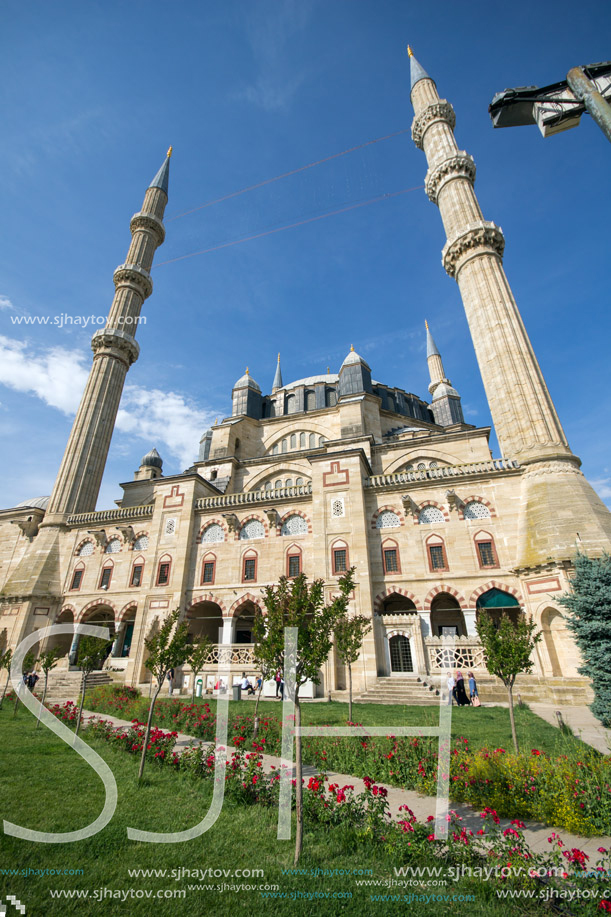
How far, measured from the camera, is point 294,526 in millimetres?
20656

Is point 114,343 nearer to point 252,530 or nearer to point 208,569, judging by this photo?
point 252,530

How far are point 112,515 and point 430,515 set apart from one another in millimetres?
18022

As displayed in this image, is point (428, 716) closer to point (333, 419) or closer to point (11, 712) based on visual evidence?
point (11, 712)

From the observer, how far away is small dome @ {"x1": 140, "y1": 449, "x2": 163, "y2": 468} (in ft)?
127

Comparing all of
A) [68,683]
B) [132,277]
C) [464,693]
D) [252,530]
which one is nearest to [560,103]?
[464,693]

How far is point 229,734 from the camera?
1012 centimetres

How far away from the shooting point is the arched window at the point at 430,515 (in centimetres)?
1852

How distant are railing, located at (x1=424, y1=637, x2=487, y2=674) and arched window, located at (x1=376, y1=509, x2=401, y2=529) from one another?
4.91 m

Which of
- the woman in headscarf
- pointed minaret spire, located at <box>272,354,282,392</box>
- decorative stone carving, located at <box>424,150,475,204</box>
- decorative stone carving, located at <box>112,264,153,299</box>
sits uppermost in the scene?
pointed minaret spire, located at <box>272,354,282,392</box>

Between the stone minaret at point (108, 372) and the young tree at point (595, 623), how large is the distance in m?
26.7

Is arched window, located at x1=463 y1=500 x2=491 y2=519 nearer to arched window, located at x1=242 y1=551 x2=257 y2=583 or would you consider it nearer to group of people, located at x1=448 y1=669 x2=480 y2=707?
group of people, located at x1=448 y1=669 x2=480 y2=707

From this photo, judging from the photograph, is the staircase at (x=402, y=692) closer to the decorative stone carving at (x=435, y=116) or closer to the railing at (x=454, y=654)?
the railing at (x=454, y=654)

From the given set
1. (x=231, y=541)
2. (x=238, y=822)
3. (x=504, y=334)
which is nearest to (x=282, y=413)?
(x=231, y=541)
